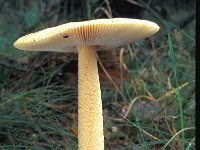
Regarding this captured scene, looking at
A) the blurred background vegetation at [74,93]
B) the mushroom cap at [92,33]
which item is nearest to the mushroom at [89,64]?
the mushroom cap at [92,33]

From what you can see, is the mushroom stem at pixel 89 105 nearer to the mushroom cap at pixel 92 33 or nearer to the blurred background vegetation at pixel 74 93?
the mushroom cap at pixel 92 33

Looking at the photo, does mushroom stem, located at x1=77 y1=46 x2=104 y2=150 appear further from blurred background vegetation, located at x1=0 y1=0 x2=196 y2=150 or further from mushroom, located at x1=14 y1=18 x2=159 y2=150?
blurred background vegetation, located at x1=0 y1=0 x2=196 y2=150

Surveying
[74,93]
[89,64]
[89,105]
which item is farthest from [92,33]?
[74,93]

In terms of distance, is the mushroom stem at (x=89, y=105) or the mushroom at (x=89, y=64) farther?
the mushroom stem at (x=89, y=105)

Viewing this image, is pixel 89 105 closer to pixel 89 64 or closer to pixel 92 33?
pixel 89 64

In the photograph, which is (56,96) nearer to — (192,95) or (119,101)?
(119,101)
